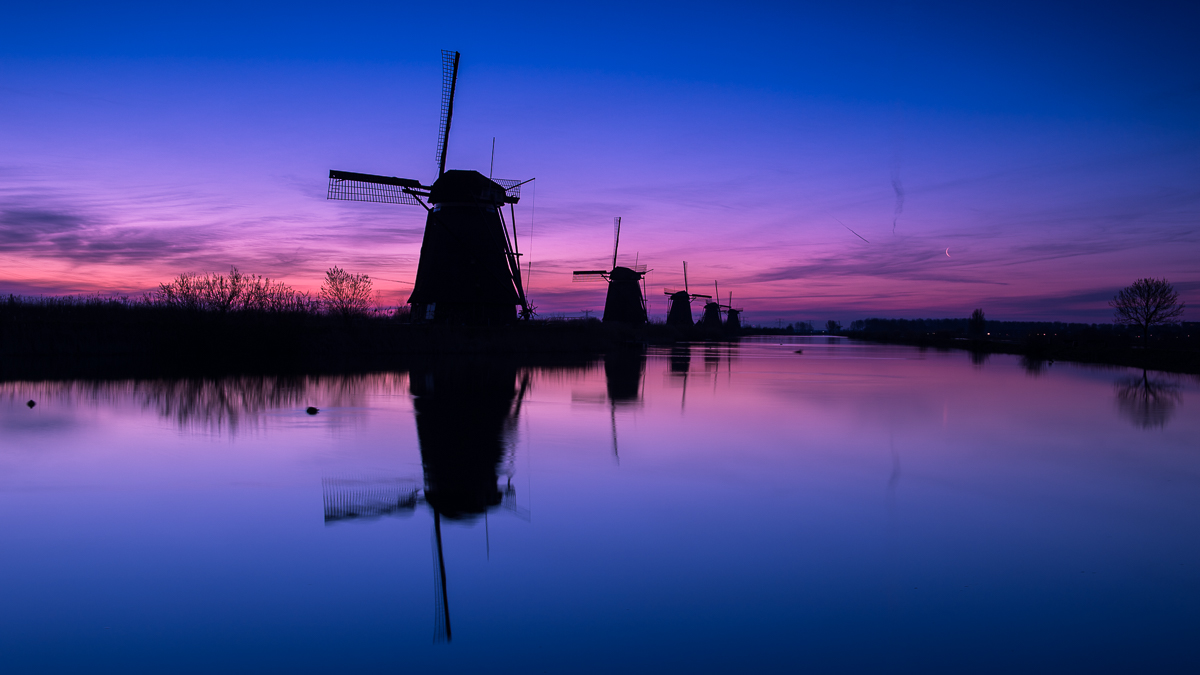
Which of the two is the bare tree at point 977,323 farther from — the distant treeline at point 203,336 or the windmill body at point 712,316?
the distant treeline at point 203,336

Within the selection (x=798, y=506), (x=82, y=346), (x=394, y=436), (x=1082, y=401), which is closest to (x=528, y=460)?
(x=394, y=436)

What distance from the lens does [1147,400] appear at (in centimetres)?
1576

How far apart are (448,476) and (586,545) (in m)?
2.52

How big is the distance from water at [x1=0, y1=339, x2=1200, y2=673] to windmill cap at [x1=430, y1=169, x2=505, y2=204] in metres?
17.1

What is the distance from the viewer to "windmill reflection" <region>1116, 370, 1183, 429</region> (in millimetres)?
12660

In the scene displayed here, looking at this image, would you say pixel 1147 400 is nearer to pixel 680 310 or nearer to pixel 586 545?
pixel 586 545

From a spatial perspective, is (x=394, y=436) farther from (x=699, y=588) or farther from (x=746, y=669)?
(x=746, y=669)

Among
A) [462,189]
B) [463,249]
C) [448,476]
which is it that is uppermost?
[462,189]

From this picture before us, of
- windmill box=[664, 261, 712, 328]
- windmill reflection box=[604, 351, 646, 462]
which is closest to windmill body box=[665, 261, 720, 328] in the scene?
windmill box=[664, 261, 712, 328]

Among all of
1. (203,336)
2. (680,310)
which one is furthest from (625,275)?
(203,336)

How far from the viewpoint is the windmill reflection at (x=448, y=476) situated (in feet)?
19.6

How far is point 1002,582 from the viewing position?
466 centimetres

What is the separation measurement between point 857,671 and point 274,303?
85.4 feet

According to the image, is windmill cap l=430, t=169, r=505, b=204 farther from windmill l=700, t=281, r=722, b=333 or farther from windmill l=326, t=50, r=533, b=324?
windmill l=700, t=281, r=722, b=333
